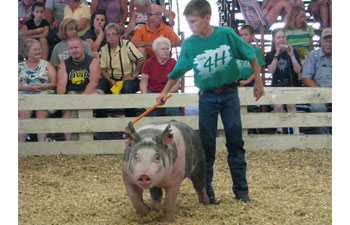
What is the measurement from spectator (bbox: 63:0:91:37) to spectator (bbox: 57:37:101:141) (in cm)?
36

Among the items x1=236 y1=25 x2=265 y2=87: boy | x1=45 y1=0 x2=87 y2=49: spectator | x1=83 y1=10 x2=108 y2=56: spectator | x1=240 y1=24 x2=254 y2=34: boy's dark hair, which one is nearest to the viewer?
x1=236 y1=25 x2=265 y2=87: boy

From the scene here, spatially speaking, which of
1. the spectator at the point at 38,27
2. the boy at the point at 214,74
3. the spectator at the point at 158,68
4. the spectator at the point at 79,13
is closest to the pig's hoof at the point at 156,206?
the boy at the point at 214,74

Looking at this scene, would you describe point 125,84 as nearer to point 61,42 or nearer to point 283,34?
point 61,42

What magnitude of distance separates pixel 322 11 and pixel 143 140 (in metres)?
1.46

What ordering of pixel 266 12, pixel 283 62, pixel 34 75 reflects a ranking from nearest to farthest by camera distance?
pixel 283 62, pixel 266 12, pixel 34 75

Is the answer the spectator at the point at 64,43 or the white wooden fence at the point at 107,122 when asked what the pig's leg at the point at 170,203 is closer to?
the white wooden fence at the point at 107,122

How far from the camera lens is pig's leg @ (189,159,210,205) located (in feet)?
6.93

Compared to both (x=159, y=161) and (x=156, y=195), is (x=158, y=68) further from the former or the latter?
(x=159, y=161)

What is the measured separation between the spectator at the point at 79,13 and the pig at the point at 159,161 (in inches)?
70.7

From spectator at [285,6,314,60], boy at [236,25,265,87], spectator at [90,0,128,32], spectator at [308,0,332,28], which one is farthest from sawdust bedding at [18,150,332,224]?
spectator at [90,0,128,32]

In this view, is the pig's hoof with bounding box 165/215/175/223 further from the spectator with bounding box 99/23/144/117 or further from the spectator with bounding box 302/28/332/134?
the spectator with bounding box 99/23/144/117

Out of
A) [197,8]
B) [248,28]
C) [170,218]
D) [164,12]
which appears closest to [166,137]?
[170,218]

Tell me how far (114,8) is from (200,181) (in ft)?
6.53

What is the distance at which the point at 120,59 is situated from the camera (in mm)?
3312
